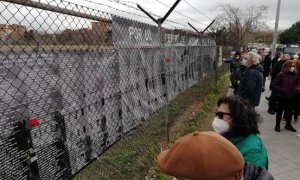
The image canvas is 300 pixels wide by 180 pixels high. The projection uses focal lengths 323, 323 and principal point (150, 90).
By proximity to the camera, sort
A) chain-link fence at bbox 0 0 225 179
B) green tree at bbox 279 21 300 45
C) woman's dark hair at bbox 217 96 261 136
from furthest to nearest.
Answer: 1. green tree at bbox 279 21 300 45
2. woman's dark hair at bbox 217 96 261 136
3. chain-link fence at bbox 0 0 225 179

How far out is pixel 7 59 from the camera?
1.95 metres

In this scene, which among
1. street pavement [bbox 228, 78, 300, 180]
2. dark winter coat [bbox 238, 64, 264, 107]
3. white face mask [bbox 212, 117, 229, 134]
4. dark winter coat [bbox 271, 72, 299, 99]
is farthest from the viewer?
dark winter coat [bbox 271, 72, 299, 99]

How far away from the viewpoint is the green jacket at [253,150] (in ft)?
7.26

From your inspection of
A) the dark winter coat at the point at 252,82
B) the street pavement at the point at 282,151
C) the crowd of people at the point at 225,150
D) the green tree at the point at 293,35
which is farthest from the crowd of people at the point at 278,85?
the green tree at the point at 293,35

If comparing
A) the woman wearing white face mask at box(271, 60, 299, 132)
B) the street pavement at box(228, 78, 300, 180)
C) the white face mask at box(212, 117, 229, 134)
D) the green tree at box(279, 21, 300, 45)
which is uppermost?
the white face mask at box(212, 117, 229, 134)

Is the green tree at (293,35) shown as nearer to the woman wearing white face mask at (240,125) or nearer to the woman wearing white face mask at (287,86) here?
the woman wearing white face mask at (287,86)

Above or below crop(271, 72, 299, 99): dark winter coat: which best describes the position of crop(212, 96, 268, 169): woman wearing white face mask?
above

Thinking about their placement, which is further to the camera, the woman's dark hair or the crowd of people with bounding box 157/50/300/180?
the woman's dark hair

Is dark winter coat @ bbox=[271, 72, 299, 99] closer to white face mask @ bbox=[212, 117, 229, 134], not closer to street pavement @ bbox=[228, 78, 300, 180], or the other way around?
street pavement @ bbox=[228, 78, 300, 180]

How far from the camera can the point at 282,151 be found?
20.0 feet

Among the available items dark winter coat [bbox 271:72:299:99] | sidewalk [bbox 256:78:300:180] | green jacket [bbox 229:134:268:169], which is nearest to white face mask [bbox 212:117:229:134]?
green jacket [bbox 229:134:268:169]

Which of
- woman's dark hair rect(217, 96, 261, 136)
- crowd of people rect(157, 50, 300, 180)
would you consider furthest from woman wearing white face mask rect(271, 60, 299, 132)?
woman's dark hair rect(217, 96, 261, 136)

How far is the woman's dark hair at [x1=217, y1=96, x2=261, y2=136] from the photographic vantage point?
8.15ft

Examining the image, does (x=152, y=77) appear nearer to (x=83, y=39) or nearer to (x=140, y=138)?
(x=140, y=138)
